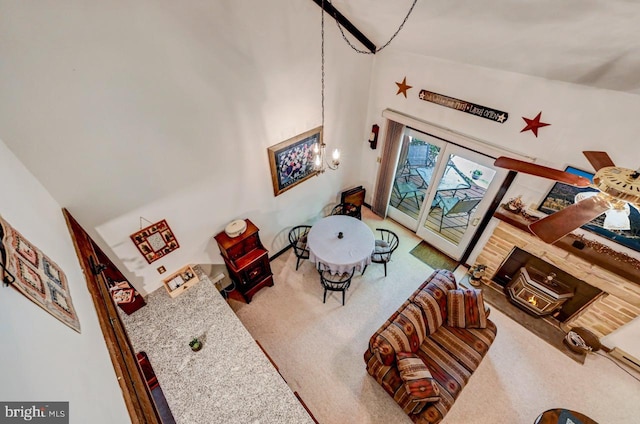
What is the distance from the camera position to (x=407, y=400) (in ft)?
9.84

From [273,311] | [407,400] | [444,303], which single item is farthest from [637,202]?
[273,311]

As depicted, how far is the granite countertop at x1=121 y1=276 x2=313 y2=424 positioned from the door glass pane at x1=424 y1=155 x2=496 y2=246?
395 cm

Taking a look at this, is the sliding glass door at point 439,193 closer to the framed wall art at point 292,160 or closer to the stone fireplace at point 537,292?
the stone fireplace at point 537,292

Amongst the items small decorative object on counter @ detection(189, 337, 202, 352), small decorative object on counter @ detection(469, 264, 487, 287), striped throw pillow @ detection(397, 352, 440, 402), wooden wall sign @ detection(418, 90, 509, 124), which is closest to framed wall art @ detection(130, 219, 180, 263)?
small decorative object on counter @ detection(189, 337, 202, 352)

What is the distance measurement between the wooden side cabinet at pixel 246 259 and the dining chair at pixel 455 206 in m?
3.54

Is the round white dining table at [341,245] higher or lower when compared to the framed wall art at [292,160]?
lower

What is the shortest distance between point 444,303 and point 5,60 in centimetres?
463

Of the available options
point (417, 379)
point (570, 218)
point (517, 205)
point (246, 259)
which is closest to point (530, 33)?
point (570, 218)

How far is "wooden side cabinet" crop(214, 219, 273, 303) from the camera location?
3754 millimetres

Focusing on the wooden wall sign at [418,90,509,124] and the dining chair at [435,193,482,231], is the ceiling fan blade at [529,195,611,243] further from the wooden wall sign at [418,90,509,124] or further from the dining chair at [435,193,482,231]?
the dining chair at [435,193,482,231]

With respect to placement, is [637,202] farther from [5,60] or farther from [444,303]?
[5,60]

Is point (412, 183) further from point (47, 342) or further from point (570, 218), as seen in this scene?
point (47, 342)

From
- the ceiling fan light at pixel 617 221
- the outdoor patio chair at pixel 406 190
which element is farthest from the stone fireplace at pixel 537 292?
the outdoor patio chair at pixel 406 190

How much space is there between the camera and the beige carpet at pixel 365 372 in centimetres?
332
